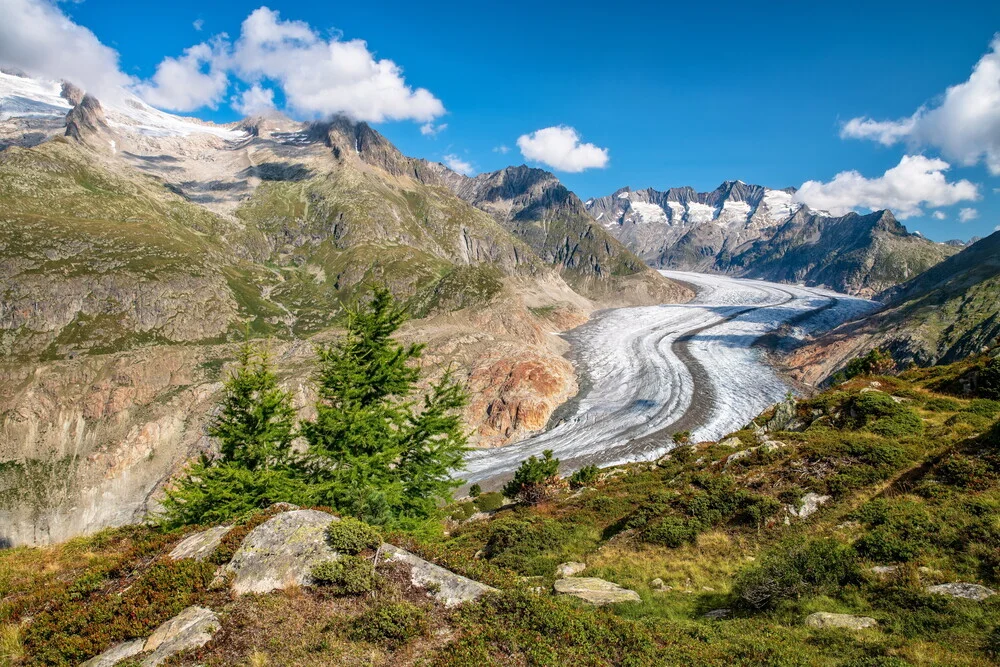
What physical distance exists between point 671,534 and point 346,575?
15.6m

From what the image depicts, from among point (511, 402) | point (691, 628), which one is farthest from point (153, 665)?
point (511, 402)

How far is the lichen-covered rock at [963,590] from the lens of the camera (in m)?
11.2

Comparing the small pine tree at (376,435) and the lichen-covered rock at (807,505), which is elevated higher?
the small pine tree at (376,435)

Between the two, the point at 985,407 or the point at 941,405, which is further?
the point at 941,405

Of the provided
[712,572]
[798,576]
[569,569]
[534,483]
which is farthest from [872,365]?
[569,569]

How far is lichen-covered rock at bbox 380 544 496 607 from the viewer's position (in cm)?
1013

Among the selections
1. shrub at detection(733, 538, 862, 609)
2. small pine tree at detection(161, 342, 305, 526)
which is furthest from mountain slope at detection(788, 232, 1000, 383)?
small pine tree at detection(161, 342, 305, 526)

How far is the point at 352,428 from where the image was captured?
1947 cm

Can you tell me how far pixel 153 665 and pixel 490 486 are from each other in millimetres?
74511

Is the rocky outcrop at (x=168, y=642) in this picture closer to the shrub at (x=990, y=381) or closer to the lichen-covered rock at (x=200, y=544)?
the lichen-covered rock at (x=200, y=544)

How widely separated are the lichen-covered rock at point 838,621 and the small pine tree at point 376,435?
45.7 feet

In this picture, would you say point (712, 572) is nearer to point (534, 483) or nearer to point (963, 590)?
point (963, 590)

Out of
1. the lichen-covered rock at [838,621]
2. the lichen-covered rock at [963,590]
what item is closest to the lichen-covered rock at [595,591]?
the lichen-covered rock at [838,621]

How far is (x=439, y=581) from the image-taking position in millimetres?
10492
